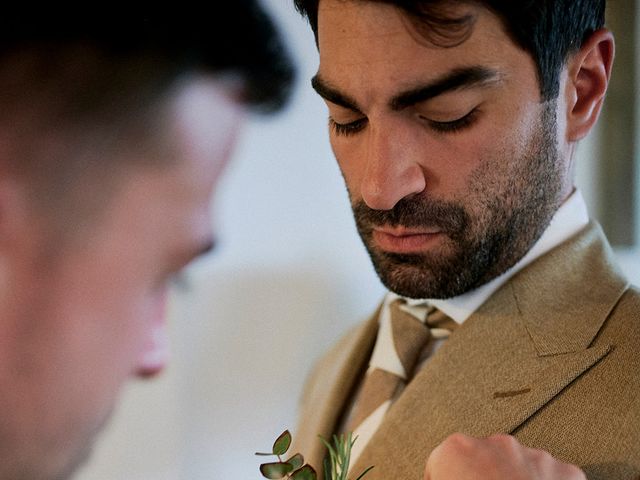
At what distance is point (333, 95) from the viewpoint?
3.64ft

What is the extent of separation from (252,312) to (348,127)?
363mm

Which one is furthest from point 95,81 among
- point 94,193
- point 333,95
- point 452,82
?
point 452,82

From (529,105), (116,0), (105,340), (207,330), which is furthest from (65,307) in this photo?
(529,105)

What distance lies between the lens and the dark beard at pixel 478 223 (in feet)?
3.63

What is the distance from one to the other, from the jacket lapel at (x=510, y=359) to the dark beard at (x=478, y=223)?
55 mm

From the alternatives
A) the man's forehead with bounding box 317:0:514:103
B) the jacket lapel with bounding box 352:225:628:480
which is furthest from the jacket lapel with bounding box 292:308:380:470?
the man's forehead with bounding box 317:0:514:103

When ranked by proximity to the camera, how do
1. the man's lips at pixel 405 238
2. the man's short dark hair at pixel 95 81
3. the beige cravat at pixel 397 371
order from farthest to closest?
the beige cravat at pixel 397 371 < the man's lips at pixel 405 238 < the man's short dark hair at pixel 95 81

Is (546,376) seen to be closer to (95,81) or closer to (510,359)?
(510,359)

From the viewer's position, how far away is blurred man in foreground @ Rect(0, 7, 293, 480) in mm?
1023

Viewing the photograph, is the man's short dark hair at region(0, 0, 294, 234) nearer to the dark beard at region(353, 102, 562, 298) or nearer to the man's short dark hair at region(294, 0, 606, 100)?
the man's short dark hair at region(294, 0, 606, 100)

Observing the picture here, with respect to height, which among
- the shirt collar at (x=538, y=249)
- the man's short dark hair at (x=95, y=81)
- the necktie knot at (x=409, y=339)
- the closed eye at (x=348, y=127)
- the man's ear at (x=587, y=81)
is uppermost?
the man's short dark hair at (x=95, y=81)

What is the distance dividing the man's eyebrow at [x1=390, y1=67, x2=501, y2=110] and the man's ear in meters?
0.16

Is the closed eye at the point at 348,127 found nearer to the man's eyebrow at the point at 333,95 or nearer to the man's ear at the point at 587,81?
the man's eyebrow at the point at 333,95

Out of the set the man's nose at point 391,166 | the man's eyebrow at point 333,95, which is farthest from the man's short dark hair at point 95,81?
the man's nose at point 391,166
